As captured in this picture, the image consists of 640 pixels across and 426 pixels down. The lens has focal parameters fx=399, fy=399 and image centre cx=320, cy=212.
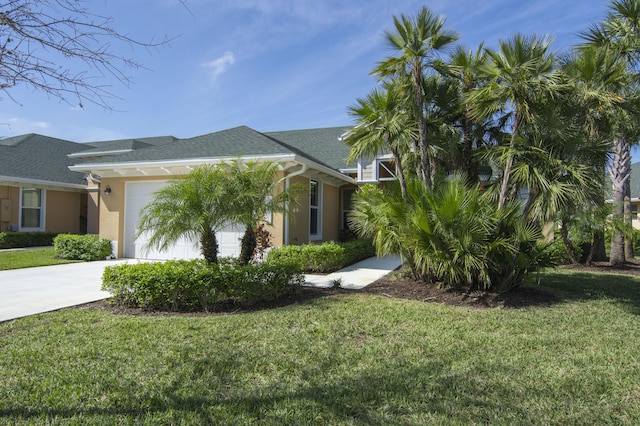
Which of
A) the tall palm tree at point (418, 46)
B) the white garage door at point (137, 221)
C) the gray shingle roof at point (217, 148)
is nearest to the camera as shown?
the tall palm tree at point (418, 46)

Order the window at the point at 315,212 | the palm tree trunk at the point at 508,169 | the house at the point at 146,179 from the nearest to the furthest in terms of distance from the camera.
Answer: the palm tree trunk at the point at 508,169 < the house at the point at 146,179 < the window at the point at 315,212

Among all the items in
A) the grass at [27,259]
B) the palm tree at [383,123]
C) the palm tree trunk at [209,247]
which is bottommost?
the grass at [27,259]

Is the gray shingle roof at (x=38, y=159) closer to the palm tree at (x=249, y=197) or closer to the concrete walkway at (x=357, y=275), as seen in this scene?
the palm tree at (x=249, y=197)

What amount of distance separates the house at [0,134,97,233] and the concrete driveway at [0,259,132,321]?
27.2ft

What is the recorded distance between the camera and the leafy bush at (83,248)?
13.5 m

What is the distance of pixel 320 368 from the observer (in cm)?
427

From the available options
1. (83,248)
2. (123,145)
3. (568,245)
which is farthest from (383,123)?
(123,145)

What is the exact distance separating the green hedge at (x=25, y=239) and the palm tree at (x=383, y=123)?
A: 49.6 ft

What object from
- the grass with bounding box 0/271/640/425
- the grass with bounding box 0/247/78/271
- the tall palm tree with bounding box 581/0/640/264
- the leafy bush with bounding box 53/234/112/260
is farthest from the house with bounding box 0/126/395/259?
the tall palm tree with bounding box 581/0/640/264

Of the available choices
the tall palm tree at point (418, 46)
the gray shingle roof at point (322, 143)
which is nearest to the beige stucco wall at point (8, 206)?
the gray shingle roof at point (322, 143)

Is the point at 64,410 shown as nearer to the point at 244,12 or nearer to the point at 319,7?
the point at 244,12

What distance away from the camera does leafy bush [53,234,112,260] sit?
533 inches

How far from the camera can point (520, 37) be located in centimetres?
766

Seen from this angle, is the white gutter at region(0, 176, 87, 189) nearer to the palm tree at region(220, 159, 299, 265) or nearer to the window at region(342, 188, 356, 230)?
the window at region(342, 188, 356, 230)
